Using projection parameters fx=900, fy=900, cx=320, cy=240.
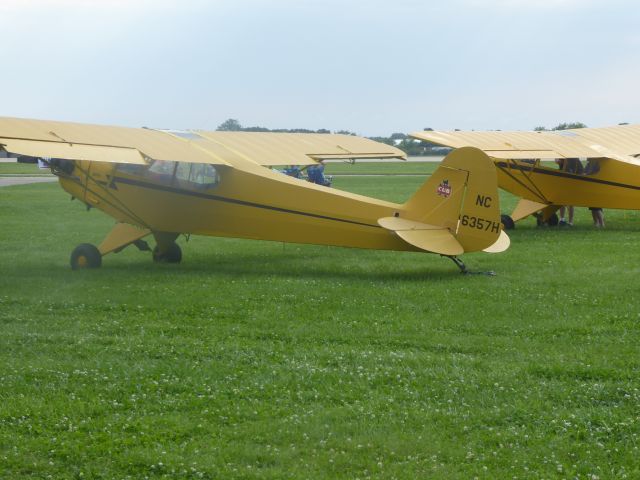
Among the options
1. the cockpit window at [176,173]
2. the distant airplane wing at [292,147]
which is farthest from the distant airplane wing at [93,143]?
the distant airplane wing at [292,147]

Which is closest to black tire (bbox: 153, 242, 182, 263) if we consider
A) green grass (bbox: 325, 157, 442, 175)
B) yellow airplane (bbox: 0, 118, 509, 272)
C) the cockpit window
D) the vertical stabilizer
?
yellow airplane (bbox: 0, 118, 509, 272)

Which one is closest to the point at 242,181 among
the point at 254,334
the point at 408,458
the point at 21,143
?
the point at 21,143

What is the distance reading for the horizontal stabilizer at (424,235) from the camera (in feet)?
37.0

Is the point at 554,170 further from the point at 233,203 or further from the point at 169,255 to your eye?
the point at 169,255

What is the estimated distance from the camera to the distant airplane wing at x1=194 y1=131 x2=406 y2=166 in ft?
48.5

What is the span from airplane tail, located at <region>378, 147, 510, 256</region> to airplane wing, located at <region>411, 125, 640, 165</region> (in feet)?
17.2

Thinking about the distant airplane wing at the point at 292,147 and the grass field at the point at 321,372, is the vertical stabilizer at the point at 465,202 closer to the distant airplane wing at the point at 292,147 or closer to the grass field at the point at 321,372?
the grass field at the point at 321,372

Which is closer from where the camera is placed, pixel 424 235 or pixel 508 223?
pixel 424 235

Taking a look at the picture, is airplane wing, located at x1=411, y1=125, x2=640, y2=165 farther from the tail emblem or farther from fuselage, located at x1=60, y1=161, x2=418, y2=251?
fuselage, located at x1=60, y1=161, x2=418, y2=251

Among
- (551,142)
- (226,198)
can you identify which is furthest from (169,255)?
(551,142)

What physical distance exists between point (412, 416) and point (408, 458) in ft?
2.40

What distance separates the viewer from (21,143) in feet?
36.8

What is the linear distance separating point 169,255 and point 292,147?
11.7 ft

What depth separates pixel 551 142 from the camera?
18484 millimetres
